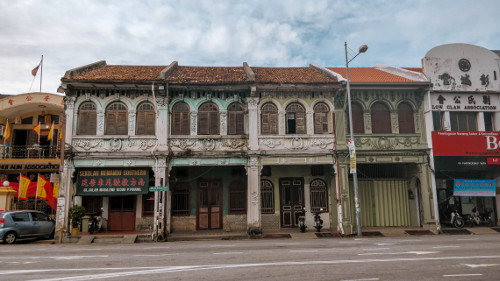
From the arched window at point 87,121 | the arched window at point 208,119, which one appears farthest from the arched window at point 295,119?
the arched window at point 87,121

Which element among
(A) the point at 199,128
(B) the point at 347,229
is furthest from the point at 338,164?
(A) the point at 199,128

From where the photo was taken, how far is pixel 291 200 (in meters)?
20.7

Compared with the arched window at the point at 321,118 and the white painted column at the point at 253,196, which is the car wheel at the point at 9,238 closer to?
the white painted column at the point at 253,196

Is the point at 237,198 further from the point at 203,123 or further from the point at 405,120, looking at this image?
the point at 405,120

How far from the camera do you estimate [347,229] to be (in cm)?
1847

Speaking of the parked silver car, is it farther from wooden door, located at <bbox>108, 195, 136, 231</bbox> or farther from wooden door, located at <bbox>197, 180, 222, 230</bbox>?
wooden door, located at <bbox>197, 180, 222, 230</bbox>

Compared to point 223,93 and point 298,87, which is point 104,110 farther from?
point 298,87

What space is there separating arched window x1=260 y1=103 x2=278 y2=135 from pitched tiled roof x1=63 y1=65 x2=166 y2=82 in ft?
18.8

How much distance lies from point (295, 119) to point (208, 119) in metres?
4.56

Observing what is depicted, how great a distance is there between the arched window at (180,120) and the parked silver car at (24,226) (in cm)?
746

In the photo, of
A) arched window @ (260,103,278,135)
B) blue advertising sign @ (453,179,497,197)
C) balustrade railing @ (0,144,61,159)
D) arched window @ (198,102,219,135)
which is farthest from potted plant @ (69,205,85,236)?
blue advertising sign @ (453,179,497,197)

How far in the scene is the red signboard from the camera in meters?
19.2

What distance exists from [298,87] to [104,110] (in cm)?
996

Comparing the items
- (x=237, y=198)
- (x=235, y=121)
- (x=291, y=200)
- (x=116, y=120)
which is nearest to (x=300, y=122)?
(x=235, y=121)
